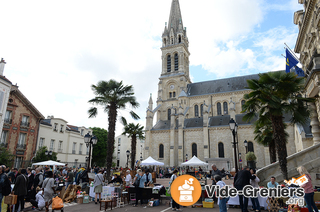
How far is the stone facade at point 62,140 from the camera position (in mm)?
25359

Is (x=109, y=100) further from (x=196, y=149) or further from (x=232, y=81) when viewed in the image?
(x=232, y=81)

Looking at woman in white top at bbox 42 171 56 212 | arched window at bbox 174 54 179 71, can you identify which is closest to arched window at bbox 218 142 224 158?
arched window at bbox 174 54 179 71

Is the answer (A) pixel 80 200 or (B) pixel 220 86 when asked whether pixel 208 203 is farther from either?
(B) pixel 220 86

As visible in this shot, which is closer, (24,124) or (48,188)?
(48,188)

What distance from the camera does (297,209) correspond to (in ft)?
19.2

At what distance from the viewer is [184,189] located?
3045 mm

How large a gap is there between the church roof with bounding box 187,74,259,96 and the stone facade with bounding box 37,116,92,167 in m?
22.7

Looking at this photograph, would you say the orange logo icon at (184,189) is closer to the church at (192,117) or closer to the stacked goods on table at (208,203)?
the stacked goods on table at (208,203)

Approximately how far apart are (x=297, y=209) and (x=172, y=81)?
3761 centimetres

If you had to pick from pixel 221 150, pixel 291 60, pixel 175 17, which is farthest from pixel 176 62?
pixel 291 60

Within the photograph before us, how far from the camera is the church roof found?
121 feet

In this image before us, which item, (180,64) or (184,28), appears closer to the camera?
(180,64)

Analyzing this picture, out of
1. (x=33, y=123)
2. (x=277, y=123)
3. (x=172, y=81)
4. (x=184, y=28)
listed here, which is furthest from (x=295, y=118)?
(x=184, y=28)

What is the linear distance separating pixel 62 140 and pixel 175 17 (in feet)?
125
